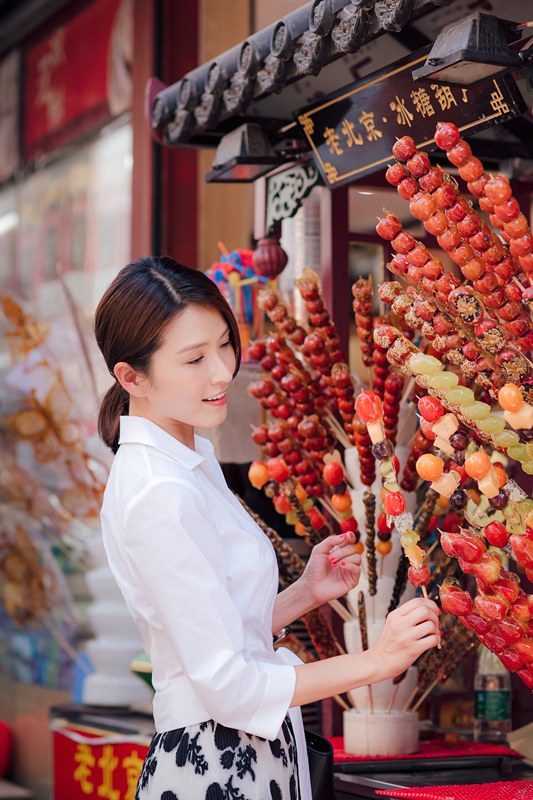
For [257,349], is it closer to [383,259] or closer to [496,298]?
[383,259]

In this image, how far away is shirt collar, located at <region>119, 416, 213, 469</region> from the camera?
70.3 inches

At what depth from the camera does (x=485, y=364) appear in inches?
74.5

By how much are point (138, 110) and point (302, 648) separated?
2.49 metres

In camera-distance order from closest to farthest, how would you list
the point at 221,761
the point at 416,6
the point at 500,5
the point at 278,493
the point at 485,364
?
the point at 221,761, the point at 485,364, the point at 416,6, the point at 500,5, the point at 278,493

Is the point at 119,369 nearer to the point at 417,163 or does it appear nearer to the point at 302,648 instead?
the point at 417,163

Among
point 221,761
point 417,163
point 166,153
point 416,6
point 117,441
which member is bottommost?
point 221,761

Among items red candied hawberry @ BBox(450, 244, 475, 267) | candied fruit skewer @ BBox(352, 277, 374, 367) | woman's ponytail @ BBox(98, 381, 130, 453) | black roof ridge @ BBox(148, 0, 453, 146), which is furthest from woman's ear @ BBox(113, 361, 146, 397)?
black roof ridge @ BBox(148, 0, 453, 146)

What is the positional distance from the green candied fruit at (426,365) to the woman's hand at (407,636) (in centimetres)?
37

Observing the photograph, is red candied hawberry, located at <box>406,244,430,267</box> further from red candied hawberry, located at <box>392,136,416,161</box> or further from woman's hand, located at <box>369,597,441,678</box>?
woman's hand, located at <box>369,597,441,678</box>

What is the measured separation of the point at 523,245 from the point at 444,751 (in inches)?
48.1

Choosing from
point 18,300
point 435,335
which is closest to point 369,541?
point 435,335

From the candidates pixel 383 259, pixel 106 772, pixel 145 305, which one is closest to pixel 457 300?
pixel 145 305

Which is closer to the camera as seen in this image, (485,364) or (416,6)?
(485,364)

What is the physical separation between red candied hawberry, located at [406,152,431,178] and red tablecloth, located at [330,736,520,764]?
124 cm
